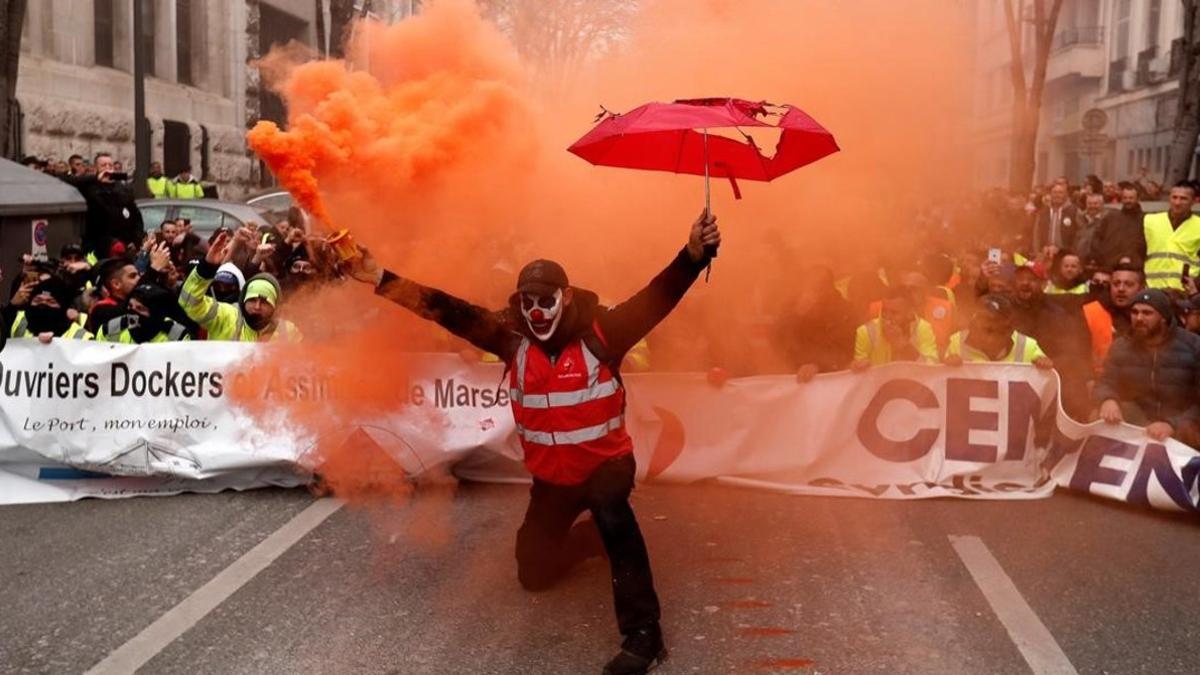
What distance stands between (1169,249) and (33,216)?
10.6 meters

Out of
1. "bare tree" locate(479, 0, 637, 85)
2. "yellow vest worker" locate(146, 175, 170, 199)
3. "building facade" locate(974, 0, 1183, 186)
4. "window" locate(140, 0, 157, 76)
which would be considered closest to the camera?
"bare tree" locate(479, 0, 637, 85)

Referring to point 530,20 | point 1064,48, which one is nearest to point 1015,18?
point 1064,48

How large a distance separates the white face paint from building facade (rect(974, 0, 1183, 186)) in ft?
78.3

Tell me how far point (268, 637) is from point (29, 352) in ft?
11.2

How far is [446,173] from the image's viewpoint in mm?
7340

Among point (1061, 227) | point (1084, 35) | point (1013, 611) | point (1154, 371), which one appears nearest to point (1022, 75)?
point (1061, 227)

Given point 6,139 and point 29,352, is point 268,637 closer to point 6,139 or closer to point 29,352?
point 29,352

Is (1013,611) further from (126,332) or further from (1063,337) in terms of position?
(126,332)

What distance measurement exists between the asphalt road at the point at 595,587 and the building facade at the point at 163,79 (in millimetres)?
14298

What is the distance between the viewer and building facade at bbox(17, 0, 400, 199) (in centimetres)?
2394

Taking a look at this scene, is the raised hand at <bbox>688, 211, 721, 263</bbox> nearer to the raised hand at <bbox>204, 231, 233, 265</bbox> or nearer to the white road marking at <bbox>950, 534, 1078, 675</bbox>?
the white road marking at <bbox>950, 534, 1078, 675</bbox>

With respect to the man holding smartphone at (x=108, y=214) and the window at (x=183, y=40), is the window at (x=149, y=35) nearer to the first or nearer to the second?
the window at (x=183, y=40)

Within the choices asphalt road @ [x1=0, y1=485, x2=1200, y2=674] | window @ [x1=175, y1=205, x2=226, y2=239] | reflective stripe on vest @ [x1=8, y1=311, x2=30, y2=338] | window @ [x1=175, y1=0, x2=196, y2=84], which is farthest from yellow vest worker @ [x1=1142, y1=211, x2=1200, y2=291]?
window @ [x1=175, y1=0, x2=196, y2=84]

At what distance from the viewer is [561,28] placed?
10406 mm
